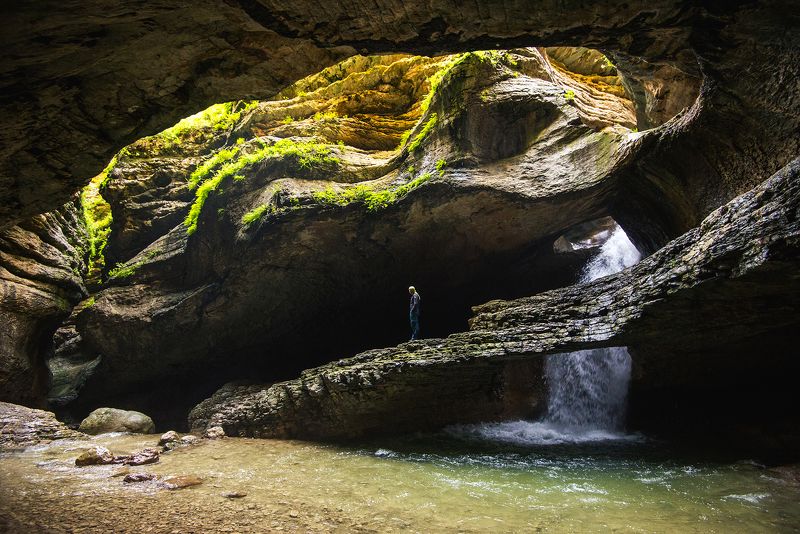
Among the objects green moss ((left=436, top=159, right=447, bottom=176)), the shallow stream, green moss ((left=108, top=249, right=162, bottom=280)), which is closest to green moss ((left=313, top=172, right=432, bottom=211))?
green moss ((left=436, top=159, right=447, bottom=176))

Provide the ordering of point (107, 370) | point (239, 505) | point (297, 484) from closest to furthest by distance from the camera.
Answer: point (239, 505)
point (297, 484)
point (107, 370)

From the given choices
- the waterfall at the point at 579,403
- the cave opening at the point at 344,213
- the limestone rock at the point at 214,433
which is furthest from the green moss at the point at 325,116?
the waterfall at the point at 579,403

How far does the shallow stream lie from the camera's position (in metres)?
3.82

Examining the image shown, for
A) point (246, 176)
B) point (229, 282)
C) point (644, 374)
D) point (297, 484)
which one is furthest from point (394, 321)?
point (297, 484)

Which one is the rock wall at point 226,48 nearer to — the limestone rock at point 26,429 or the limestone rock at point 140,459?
the limestone rock at point 140,459

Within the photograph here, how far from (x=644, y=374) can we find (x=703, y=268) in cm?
472

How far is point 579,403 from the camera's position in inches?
384

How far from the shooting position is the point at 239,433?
9898 millimetres

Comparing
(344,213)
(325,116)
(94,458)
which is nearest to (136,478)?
(94,458)

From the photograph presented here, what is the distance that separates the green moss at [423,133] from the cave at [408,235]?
215 mm

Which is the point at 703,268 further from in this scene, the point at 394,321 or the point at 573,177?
the point at 394,321

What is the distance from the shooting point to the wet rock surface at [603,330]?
457 centimetres

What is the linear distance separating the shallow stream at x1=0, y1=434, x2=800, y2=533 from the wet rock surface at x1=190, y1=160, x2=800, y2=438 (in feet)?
4.20

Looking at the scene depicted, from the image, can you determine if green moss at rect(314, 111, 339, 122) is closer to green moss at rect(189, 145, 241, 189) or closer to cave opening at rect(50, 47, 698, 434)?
cave opening at rect(50, 47, 698, 434)
